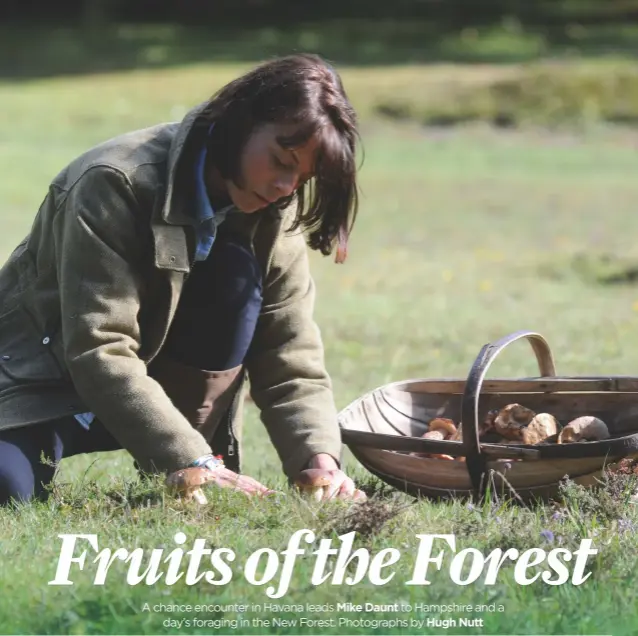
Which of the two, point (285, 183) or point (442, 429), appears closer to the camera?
point (285, 183)

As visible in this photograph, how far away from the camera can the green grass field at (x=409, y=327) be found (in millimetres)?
2842

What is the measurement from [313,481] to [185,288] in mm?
632

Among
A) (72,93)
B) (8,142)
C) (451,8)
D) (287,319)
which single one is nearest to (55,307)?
(287,319)

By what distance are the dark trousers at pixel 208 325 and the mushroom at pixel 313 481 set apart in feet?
1.28

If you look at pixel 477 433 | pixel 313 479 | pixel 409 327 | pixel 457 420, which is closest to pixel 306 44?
pixel 409 327

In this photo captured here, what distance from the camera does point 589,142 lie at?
18438 mm

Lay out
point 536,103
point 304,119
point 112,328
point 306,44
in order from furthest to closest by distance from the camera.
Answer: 1. point 306,44
2. point 536,103
3. point 112,328
4. point 304,119

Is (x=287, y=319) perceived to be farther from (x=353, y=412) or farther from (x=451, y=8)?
(x=451, y=8)

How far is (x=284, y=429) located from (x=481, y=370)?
0.64 m

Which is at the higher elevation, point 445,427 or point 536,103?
point 445,427

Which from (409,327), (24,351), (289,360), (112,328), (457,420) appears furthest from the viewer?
(409,327)

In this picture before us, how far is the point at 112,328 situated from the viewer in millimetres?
3525

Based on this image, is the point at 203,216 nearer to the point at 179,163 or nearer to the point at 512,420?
the point at 179,163

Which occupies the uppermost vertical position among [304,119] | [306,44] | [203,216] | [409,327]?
[304,119]
